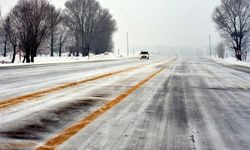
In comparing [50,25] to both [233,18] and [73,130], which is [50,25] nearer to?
[233,18]

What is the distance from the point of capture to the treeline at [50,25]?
3738 centimetres

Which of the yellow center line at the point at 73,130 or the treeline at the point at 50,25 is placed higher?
the treeline at the point at 50,25

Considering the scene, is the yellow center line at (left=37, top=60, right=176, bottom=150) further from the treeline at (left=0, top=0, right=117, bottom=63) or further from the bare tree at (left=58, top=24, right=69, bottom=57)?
the bare tree at (left=58, top=24, right=69, bottom=57)

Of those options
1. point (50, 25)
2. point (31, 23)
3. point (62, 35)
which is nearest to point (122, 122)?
point (31, 23)

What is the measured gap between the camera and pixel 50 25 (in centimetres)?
4350

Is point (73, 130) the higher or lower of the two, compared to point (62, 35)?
lower

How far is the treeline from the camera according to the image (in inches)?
1471

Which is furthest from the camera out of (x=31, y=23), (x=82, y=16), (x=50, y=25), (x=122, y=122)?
(x=82, y=16)

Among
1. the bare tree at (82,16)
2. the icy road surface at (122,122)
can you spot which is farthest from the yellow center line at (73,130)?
the bare tree at (82,16)

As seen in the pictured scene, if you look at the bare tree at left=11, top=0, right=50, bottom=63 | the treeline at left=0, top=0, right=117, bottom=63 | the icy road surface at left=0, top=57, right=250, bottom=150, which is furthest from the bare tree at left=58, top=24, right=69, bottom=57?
the icy road surface at left=0, top=57, right=250, bottom=150

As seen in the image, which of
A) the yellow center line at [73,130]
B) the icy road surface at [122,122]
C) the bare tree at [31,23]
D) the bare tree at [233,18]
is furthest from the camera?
the bare tree at [233,18]

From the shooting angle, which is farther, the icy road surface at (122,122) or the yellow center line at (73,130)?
the icy road surface at (122,122)

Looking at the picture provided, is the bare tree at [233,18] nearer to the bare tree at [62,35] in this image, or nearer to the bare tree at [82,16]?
the bare tree at [82,16]

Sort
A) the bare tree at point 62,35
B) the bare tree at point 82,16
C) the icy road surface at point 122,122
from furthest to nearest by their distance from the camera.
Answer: the bare tree at point 62,35 → the bare tree at point 82,16 → the icy road surface at point 122,122
